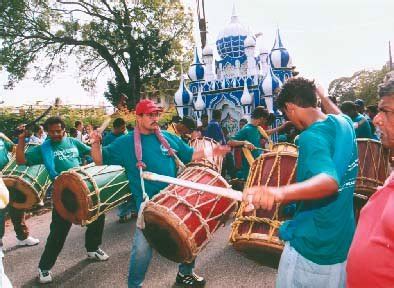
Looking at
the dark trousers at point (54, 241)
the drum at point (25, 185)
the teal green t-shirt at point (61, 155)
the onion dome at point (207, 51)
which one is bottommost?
the dark trousers at point (54, 241)

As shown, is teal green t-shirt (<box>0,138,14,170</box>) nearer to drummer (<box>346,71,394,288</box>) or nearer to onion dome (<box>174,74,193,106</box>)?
drummer (<box>346,71,394,288</box>)

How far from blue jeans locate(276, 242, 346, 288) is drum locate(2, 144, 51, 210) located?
4.76 metres

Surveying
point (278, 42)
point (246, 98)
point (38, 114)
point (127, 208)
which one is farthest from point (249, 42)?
point (127, 208)

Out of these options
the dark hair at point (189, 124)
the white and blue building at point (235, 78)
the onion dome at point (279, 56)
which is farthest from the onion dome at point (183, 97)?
the dark hair at point (189, 124)

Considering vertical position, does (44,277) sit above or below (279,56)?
below

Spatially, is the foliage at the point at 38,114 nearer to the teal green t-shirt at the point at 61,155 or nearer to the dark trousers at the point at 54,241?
the teal green t-shirt at the point at 61,155

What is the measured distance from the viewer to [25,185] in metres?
5.92

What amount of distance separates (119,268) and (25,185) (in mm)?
2009

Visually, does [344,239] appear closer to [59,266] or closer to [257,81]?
[59,266]

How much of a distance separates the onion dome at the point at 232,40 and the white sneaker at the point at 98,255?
14.1 m

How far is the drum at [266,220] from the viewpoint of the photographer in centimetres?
265

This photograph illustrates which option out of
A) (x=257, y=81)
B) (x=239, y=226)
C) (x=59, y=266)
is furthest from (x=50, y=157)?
(x=257, y=81)

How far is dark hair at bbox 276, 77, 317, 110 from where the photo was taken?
217cm

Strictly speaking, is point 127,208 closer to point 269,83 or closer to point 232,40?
point 269,83
